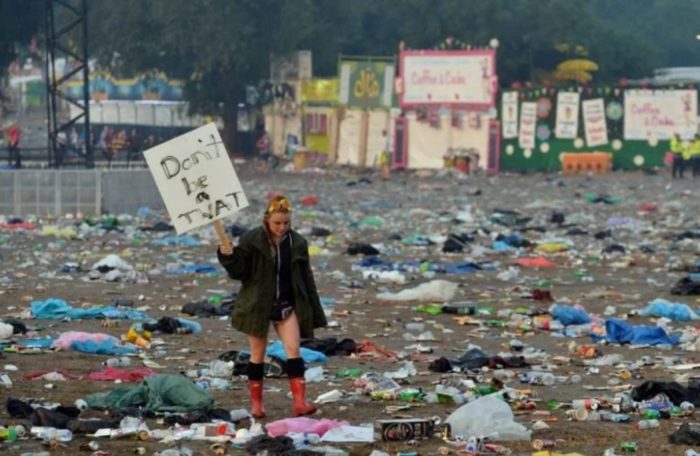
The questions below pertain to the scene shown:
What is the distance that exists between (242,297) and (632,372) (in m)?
3.40

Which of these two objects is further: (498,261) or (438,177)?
(438,177)

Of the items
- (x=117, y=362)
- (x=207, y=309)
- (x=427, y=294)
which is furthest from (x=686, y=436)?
(x=427, y=294)

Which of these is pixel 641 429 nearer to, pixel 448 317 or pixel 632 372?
pixel 632 372

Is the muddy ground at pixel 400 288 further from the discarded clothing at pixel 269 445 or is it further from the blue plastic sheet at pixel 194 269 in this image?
the blue plastic sheet at pixel 194 269

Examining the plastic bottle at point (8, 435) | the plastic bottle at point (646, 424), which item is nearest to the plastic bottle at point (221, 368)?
the plastic bottle at point (8, 435)

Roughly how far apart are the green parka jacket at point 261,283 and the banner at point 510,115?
146ft

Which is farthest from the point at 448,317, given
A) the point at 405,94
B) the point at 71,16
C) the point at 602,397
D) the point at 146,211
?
the point at 71,16

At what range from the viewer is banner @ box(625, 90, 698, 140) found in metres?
52.2

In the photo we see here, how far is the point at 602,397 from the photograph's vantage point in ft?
36.8

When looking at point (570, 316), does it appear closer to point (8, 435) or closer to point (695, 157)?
point (8, 435)

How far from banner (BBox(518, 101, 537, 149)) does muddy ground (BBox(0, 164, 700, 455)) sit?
1420 cm

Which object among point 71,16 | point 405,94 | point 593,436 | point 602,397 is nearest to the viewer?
point 593,436

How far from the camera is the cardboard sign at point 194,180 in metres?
9.99

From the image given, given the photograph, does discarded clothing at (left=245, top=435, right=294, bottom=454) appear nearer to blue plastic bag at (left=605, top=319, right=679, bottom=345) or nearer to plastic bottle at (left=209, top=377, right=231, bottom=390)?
plastic bottle at (left=209, top=377, right=231, bottom=390)
